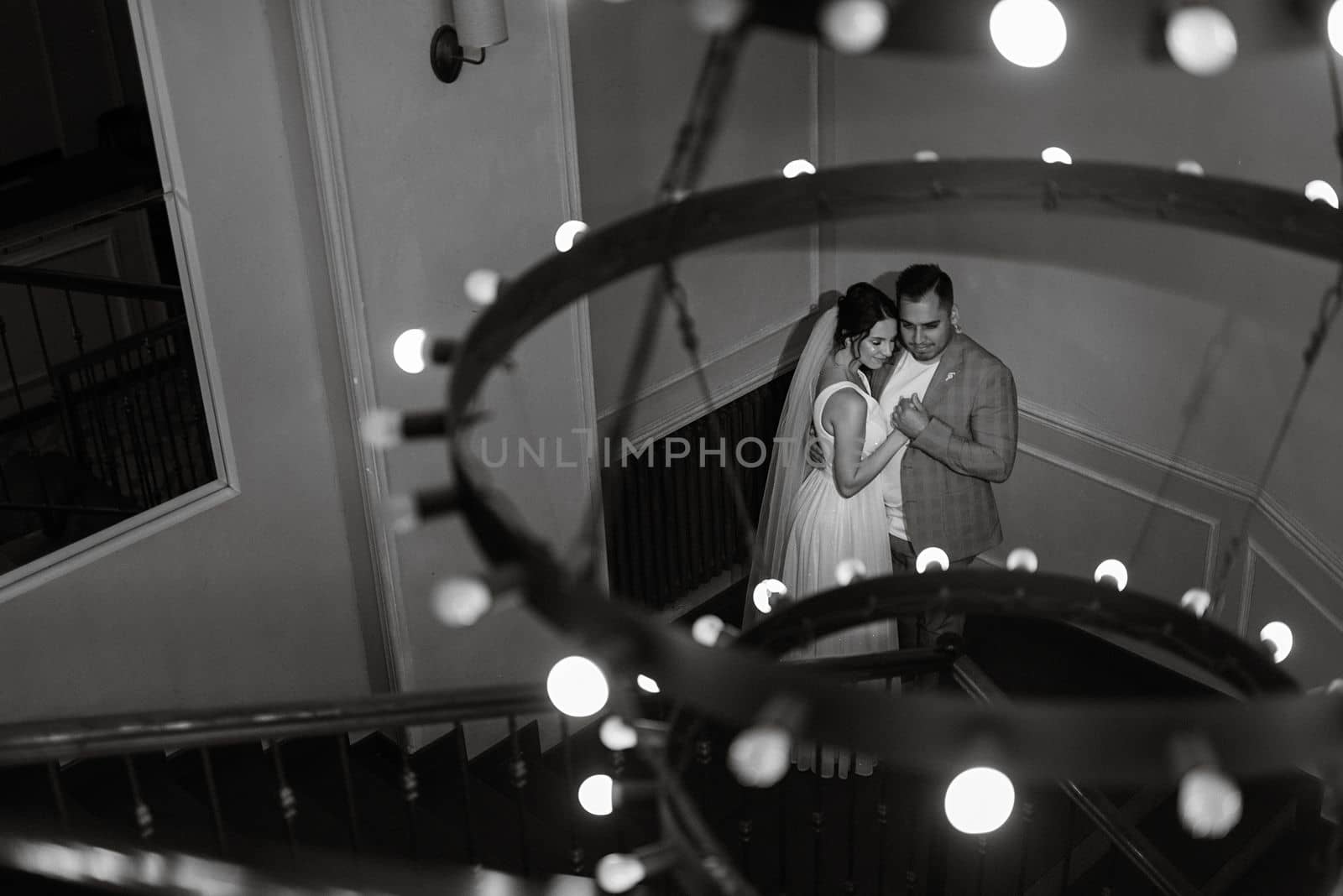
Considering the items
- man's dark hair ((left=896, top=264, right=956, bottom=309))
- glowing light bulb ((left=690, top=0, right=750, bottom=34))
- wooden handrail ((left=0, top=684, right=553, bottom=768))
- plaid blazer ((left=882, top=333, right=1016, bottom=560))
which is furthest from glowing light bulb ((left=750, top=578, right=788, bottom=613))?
glowing light bulb ((left=690, top=0, right=750, bottom=34))

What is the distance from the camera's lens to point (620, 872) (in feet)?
8.13

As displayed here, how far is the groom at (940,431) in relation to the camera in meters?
4.71

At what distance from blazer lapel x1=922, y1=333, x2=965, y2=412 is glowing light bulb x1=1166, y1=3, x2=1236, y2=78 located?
3.33 metres

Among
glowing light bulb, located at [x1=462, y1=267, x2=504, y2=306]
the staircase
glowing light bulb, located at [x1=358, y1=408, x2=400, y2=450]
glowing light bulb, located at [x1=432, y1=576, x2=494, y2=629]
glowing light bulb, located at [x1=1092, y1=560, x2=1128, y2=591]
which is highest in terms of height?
glowing light bulb, located at [x1=462, y1=267, x2=504, y2=306]

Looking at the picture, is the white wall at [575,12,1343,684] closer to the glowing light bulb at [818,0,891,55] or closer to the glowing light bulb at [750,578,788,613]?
the glowing light bulb at [750,578,788,613]

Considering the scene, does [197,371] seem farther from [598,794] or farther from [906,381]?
[906,381]

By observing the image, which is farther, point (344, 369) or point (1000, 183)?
point (344, 369)

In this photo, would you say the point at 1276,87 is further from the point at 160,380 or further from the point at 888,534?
the point at 160,380

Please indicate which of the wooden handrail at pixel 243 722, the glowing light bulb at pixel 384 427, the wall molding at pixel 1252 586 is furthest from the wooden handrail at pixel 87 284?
the wall molding at pixel 1252 586

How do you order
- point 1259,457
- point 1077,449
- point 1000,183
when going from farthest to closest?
point 1077,449
point 1259,457
point 1000,183

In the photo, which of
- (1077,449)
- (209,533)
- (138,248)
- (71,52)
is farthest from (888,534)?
(71,52)

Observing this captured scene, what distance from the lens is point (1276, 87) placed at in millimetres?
4781

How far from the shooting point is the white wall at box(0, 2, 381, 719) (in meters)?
4.12

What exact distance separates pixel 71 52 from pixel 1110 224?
3.55 metres
